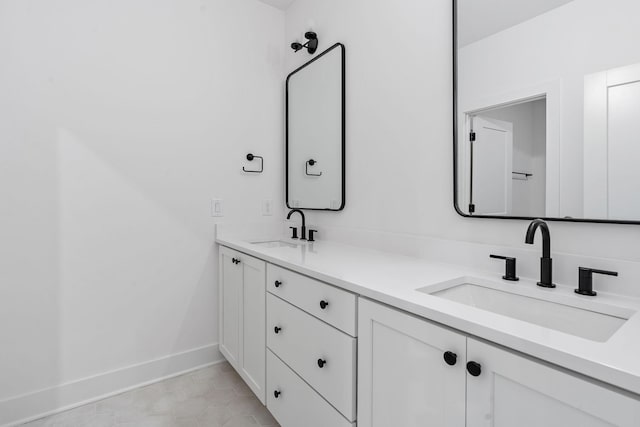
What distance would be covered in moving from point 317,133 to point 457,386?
5.58 feet

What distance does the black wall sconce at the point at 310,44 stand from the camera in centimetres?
213

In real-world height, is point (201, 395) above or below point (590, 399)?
below

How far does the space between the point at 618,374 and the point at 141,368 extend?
2202 millimetres

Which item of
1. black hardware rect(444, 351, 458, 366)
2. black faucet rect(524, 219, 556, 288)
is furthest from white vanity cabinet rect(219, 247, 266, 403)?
black faucet rect(524, 219, 556, 288)

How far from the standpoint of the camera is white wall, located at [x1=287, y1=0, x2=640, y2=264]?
139cm

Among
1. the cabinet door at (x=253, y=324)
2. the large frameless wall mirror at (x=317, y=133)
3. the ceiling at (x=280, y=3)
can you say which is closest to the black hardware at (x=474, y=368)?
the cabinet door at (x=253, y=324)

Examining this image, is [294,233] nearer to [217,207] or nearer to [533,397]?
[217,207]

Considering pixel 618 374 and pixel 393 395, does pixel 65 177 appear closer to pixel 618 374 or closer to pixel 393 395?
pixel 393 395

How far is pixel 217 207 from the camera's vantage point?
86.4 inches

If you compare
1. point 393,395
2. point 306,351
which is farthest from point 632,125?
point 306,351

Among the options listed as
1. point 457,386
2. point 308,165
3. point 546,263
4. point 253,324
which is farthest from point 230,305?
point 546,263

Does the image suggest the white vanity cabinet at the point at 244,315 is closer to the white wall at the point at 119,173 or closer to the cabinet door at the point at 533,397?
the white wall at the point at 119,173

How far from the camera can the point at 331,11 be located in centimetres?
204

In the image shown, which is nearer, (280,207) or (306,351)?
(306,351)
